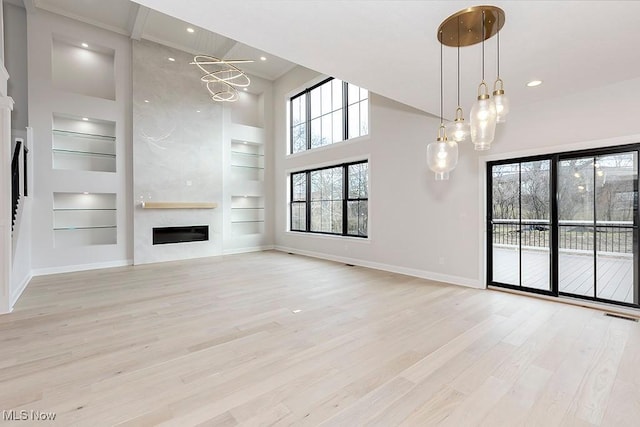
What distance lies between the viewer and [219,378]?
7.02 feet

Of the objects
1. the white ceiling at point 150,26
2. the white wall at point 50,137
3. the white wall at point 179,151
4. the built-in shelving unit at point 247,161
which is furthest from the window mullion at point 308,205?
the white wall at point 50,137

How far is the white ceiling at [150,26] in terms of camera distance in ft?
18.6

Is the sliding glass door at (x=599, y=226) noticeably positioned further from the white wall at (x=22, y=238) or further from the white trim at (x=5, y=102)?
the white wall at (x=22, y=238)

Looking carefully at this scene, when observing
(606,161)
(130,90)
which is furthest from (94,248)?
(606,161)

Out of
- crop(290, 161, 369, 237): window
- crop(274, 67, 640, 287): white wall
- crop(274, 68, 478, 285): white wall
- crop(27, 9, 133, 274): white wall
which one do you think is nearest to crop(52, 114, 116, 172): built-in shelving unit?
crop(27, 9, 133, 274): white wall

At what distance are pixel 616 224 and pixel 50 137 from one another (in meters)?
9.36

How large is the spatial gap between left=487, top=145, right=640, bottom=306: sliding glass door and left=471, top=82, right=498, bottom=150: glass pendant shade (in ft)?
8.10

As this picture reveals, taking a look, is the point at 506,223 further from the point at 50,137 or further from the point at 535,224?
the point at 50,137

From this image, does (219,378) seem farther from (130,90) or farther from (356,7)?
(130,90)

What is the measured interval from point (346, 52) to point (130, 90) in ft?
20.3

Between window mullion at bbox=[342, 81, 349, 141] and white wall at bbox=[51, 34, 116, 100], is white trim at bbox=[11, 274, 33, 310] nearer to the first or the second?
white wall at bbox=[51, 34, 116, 100]

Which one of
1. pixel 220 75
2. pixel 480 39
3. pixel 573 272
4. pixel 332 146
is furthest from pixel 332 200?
pixel 480 39

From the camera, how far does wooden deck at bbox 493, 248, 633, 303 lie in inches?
138

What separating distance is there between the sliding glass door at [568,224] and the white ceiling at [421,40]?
93 cm
